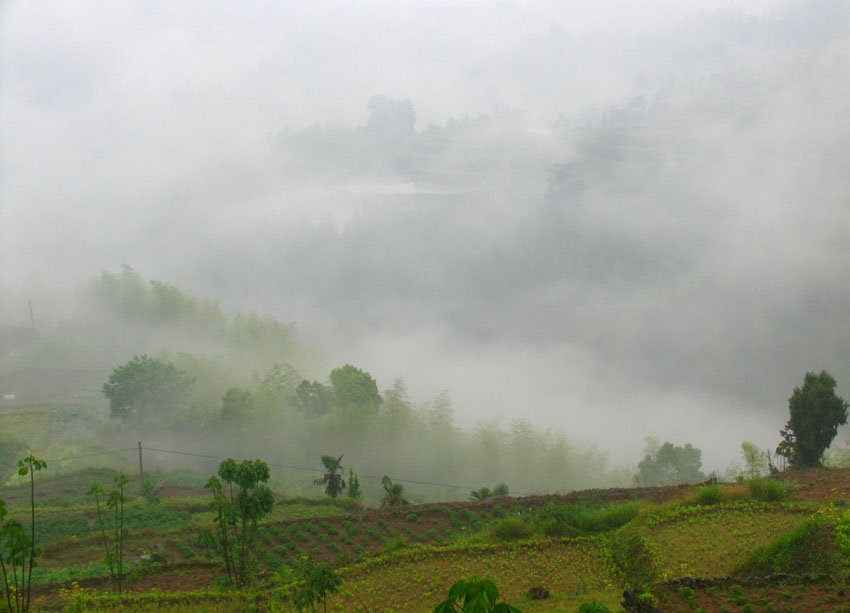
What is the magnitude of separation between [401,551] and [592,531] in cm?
707

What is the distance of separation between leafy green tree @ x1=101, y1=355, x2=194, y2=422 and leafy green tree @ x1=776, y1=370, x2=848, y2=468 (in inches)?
2509

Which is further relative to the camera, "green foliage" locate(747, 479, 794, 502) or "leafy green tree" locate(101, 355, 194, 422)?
"leafy green tree" locate(101, 355, 194, 422)

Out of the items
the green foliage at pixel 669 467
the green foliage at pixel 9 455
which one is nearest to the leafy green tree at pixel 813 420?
the green foliage at pixel 669 467

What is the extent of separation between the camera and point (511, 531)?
74.2 feet

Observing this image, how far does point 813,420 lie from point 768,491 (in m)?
11.3

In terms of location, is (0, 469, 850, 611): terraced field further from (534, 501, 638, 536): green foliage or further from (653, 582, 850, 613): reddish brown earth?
(534, 501, 638, 536): green foliage

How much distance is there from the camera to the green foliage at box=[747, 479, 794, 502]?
2330 cm

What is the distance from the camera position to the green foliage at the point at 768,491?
23.3 metres

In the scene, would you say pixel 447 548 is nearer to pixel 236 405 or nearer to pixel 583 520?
pixel 583 520

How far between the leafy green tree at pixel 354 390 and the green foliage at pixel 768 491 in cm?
5029

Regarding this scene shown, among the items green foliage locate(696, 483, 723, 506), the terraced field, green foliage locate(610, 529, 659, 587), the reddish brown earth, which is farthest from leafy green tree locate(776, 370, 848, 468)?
the reddish brown earth

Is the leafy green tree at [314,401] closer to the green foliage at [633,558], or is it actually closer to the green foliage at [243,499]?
the green foliage at [243,499]

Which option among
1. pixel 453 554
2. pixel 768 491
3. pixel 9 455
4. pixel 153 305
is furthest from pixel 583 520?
pixel 153 305

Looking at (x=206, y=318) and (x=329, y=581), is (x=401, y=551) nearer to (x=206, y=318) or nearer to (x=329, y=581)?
(x=329, y=581)
